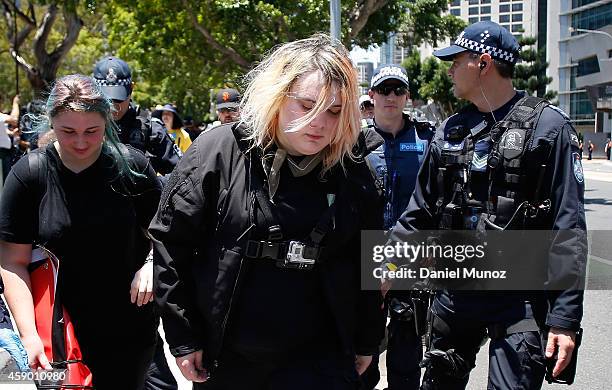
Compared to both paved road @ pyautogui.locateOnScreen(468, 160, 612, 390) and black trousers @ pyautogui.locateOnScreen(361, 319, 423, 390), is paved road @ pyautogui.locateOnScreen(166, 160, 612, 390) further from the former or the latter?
black trousers @ pyautogui.locateOnScreen(361, 319, 423, 390)

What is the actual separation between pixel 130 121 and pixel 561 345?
10.6ft

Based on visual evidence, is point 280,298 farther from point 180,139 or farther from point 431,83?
point 431,83

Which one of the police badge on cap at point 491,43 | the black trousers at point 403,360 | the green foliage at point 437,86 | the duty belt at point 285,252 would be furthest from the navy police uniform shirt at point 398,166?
the green foliage at point 437,86

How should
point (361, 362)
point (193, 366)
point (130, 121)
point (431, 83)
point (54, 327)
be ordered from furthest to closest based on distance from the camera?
point (431, 83) < point (130, 121) < point (54, 327) < point (361, 362) < point (193, 366)

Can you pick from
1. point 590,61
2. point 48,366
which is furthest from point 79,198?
point 590,61

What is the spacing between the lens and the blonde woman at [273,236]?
2.30m

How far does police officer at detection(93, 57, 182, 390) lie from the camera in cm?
464

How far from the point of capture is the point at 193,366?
2383 mm

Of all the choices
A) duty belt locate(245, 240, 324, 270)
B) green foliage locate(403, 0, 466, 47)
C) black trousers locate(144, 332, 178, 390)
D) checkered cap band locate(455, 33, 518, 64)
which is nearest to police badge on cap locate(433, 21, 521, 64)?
checkered cap band locate(455, 33, 518, 64)

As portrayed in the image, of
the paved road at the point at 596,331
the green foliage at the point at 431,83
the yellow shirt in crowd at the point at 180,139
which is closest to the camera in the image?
the paved road at the point at 596,331

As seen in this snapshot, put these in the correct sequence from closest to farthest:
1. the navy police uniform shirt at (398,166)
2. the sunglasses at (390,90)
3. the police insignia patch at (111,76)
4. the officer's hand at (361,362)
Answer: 1. the officer's hand at (361,362)
2. the navy police uniform shirt at (398,166)
3. the sunglasses at (390,90)
4. the police insignia patch at (111,76)

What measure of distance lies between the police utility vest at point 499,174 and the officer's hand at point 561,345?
1.57ft

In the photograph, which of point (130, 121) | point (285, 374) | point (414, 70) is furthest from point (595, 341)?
point (414, 70)

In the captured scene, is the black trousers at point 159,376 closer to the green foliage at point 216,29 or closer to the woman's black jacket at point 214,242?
the woman's black jacket at point 214,242
